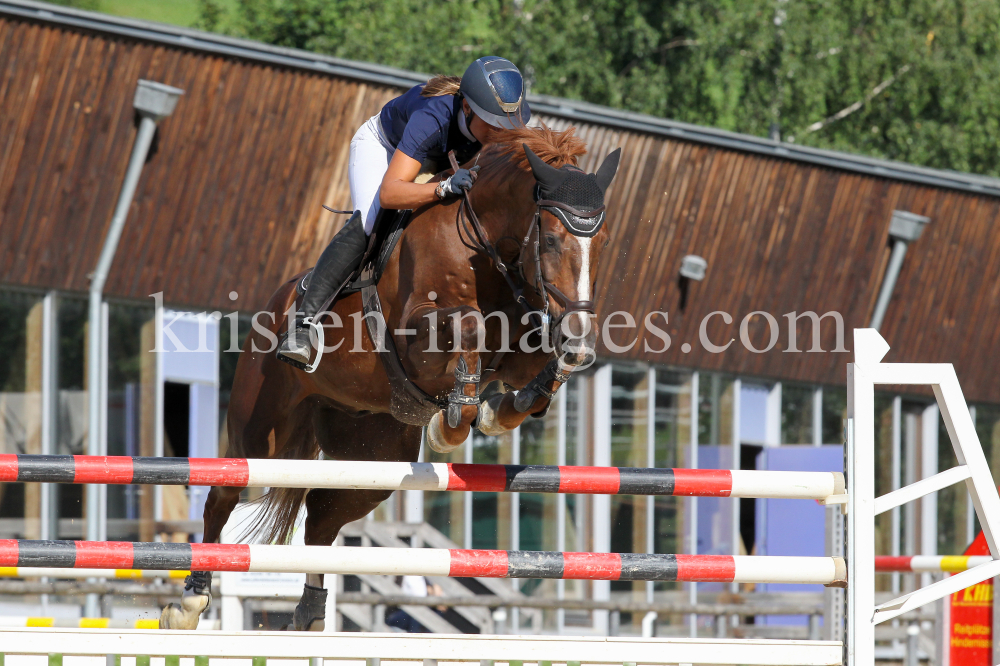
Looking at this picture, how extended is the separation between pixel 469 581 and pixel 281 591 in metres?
3.99

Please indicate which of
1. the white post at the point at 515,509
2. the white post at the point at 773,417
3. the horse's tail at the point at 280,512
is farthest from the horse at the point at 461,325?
the white post at the point at 773,417

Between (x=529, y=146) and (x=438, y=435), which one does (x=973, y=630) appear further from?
(x=529, y=146)

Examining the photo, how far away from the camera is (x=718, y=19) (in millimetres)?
22078

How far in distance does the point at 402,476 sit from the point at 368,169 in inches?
61.5

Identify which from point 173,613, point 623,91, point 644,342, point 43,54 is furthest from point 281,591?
A: point 623,91

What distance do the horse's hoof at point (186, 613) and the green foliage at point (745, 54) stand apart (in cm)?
1732

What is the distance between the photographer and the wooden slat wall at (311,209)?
378 inches

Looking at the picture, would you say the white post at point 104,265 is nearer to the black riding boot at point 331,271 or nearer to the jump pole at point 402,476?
the black riding boot at point 331,271

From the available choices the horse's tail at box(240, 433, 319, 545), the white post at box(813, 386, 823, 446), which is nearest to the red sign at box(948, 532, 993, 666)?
the horse's tail at box(240, 433, 319, 545)

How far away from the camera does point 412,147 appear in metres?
4.13

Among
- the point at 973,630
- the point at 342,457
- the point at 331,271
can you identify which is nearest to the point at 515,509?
the point at 973,630

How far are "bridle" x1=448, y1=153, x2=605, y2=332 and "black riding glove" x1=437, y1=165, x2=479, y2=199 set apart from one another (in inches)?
1.0

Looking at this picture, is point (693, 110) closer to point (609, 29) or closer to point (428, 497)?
point (609, 29)

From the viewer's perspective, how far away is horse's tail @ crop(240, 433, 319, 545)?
5176 millimetres
